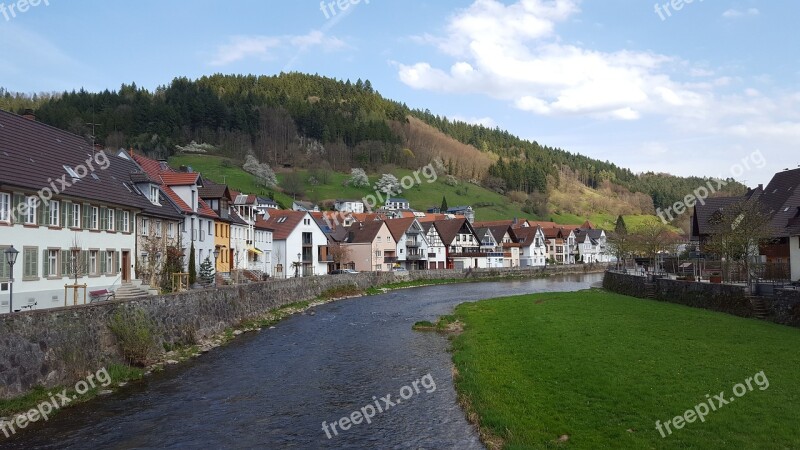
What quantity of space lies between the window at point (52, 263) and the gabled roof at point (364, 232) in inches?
2588

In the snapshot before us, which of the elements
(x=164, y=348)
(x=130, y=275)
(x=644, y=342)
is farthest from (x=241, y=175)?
(x=644, y=342)

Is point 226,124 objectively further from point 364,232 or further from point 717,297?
point 717,297

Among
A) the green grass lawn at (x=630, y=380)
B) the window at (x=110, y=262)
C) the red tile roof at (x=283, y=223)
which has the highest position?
the red tile roof at (x=283, y=223)

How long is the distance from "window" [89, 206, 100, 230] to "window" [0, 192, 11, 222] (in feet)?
19.3

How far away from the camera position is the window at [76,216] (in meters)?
29.5

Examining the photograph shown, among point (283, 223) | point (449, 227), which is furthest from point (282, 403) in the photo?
point (449, 227)

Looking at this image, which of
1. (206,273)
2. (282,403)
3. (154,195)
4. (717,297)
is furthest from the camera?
(206,273)

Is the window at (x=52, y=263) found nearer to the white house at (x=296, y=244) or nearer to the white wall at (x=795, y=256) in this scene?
the white house at (x=296, y=244)

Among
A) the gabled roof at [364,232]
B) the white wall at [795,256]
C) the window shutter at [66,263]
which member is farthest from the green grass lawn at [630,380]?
the gabled roof at [364,232]

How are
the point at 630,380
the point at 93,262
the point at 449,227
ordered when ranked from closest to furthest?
the point at 630,380
the point at 93,262
the point at 449,227

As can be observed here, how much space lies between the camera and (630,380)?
16688 millimetres

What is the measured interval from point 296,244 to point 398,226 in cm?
2997

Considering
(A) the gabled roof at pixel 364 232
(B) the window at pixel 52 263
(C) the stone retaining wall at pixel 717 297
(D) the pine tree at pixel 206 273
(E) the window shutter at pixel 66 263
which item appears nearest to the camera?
(C) the stone retaining wall at pixel 717 297

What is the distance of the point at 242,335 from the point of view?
113 feet
